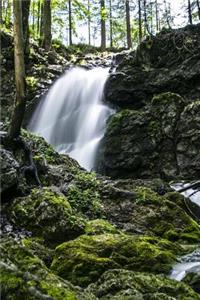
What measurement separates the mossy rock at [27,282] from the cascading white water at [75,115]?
1034 cm

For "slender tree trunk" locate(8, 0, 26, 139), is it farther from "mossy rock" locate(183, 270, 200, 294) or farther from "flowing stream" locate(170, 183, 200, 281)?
"mossy rock" locate(183, 270, 200, 294)

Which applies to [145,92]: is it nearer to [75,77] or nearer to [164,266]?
[75,77]

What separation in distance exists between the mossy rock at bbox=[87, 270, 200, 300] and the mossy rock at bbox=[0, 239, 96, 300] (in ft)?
1.89

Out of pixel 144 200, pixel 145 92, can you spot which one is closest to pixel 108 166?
pixel 145 92

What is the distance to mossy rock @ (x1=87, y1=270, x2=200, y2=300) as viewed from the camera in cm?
420

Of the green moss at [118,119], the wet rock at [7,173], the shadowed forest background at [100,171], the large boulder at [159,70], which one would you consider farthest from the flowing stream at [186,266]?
the large boulder at [159,70]

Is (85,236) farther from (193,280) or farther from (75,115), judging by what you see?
(75,115)

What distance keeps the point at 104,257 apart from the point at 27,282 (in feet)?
9.27

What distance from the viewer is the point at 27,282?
3.05 meters

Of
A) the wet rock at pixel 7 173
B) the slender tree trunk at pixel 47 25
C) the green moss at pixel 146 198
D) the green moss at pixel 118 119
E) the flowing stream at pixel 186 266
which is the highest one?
the slender tree trunk at pixel 47 25

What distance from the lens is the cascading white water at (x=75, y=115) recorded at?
50.2 ft

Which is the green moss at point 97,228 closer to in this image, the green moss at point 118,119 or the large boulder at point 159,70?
the green moss at point 118,119

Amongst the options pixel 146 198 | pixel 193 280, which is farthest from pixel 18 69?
pixel 193 280

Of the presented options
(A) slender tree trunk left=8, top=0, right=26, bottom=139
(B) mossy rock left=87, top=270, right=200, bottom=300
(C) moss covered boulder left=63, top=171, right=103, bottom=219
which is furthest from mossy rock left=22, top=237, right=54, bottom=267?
(A) slender tree trunk left=8, top=0, right=26, bottom=139
